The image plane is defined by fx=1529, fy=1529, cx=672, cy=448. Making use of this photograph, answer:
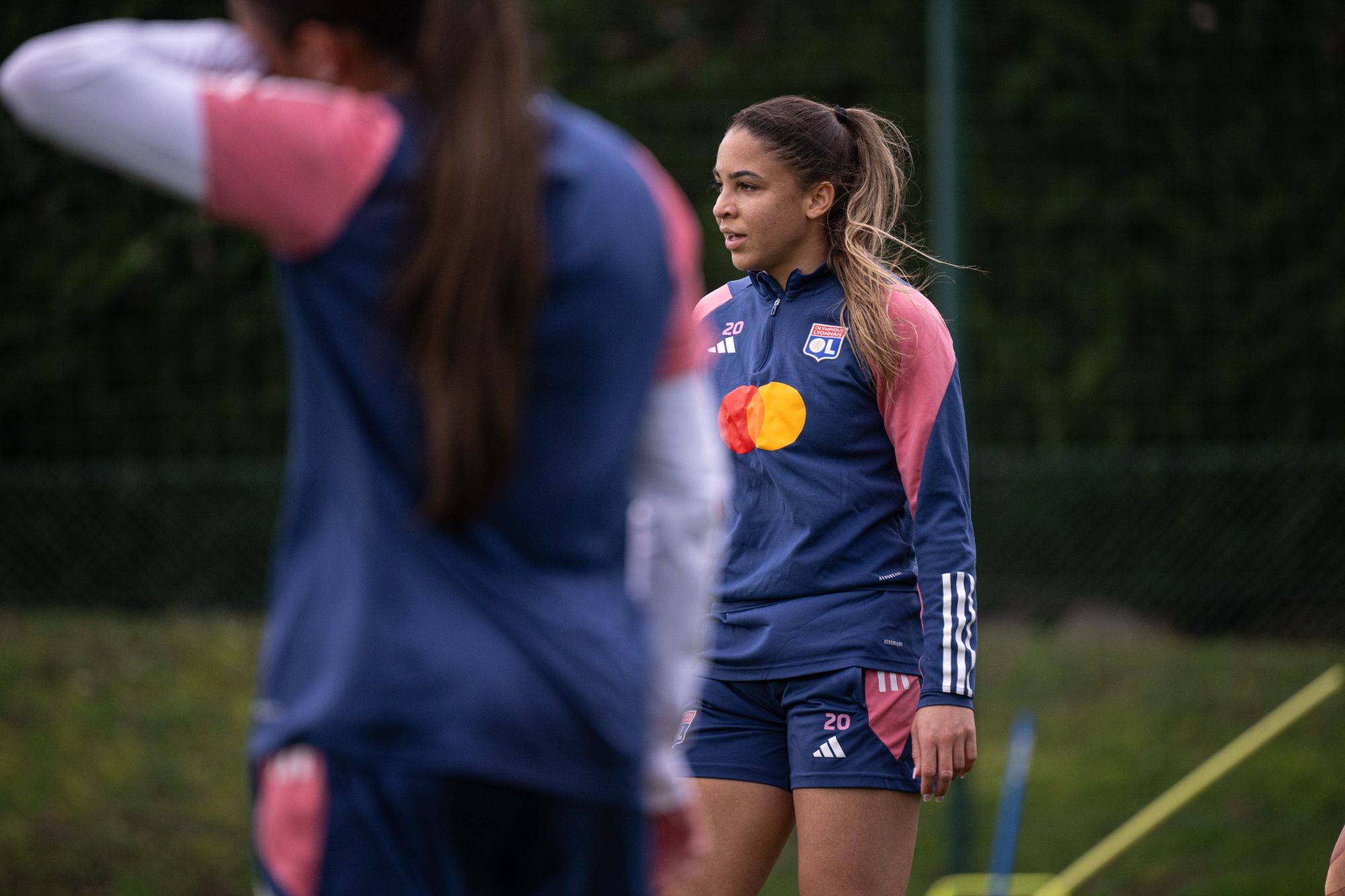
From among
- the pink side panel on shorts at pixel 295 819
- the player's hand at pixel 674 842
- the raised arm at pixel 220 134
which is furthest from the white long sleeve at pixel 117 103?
the player's hand at pixel 674 842

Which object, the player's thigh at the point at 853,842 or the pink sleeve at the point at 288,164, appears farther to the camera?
the player's thigh at the point at 853,842

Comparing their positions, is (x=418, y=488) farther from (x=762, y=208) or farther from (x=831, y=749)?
(x=762, y=208)

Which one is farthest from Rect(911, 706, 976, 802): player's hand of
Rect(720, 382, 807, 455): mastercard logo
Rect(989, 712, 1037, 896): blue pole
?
Rect(989, 712, 1037, 896): blue pole

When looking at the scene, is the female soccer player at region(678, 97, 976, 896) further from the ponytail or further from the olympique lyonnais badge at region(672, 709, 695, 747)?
the ponytail

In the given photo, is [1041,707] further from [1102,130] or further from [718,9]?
[718,9]

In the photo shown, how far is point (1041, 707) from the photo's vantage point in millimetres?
7062

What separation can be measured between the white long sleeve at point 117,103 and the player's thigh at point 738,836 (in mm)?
1884

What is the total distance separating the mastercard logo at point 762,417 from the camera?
2.93 meters

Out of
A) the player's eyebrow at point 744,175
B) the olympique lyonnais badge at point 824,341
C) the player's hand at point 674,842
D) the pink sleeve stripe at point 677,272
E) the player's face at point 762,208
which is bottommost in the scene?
the player's hand at point 674,842

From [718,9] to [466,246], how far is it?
20.8 feet

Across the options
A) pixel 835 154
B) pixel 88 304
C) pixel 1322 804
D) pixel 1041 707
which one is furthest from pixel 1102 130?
pixel 88 304

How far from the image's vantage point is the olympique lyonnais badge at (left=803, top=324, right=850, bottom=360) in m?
2.92

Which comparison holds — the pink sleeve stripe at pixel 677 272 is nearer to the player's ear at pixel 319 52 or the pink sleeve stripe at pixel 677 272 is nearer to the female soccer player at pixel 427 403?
the female soccer player at pixel 427 403

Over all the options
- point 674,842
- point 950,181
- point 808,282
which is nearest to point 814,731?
point 808,282
